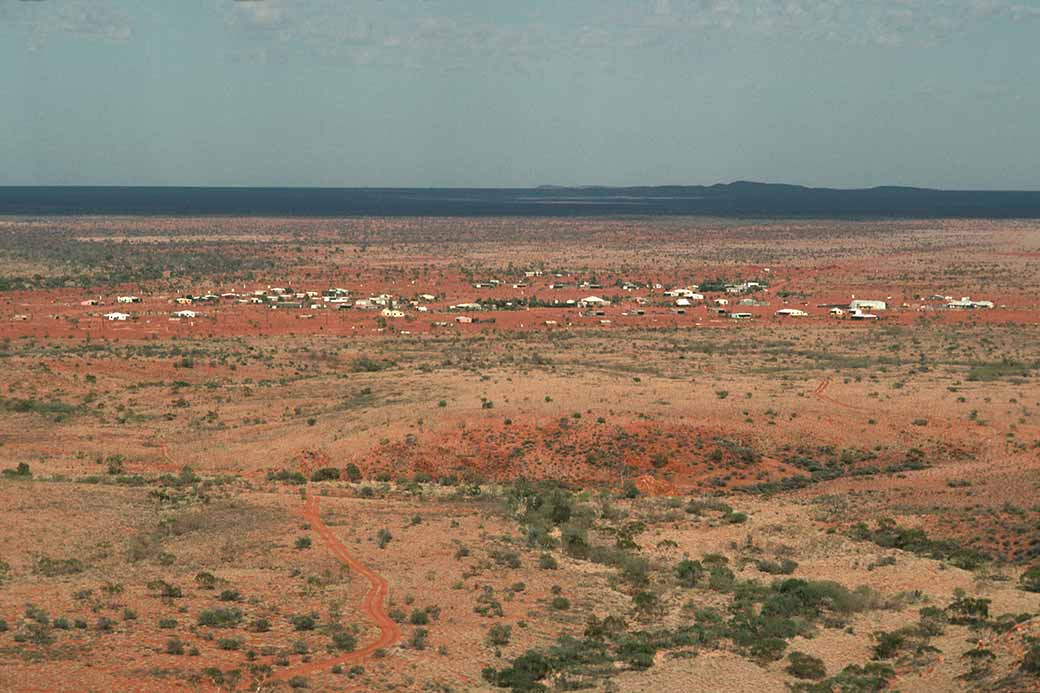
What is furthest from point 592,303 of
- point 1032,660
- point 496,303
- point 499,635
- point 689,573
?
point 1032,660

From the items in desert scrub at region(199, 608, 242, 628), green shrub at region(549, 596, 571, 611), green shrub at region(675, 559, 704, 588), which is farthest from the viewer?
green shrub at region(675, 559, 704, 588)

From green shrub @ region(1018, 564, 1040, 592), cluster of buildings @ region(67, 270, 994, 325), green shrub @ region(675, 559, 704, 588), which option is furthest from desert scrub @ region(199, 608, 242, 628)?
cluster of buildings @ region(67, 270, 994, 325)

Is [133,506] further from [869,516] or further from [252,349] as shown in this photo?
[252,349]

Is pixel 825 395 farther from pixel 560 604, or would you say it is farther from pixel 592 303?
pixel 592 303

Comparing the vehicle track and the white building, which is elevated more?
the white building

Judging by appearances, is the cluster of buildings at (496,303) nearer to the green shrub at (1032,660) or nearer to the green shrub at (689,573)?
the green shrub at (689,573)

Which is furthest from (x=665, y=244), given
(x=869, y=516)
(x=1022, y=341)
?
(x=869, y=516)

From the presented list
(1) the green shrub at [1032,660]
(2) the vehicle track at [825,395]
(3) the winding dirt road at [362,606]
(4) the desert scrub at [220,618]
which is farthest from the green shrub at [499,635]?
(2) the vehicle track at [825,395]

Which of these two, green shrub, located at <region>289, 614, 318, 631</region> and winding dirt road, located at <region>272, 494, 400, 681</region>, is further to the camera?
green shrub, located at <region>289, 614, 318, 631</region>

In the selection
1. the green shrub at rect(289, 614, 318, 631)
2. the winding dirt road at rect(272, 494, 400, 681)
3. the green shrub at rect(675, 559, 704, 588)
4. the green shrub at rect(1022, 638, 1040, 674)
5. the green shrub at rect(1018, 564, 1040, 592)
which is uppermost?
the green shrub at rect(1022, 638, 1040, 674)

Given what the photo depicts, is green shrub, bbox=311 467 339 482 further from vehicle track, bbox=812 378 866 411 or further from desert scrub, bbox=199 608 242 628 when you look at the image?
A: vehicle track, bbox=812 378 866 411
